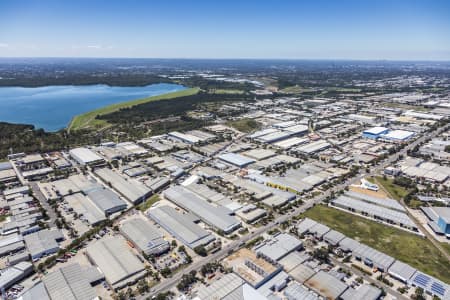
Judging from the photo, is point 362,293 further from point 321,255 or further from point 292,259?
point 292,259

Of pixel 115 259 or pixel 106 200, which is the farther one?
pixel 106 200

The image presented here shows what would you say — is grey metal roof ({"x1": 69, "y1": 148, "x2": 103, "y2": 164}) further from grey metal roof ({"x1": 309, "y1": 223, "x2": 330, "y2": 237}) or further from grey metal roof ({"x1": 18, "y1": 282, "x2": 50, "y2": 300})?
grey metal roof ({"x1": 309, "y1": 223, "x2": 330, "y2": 237})

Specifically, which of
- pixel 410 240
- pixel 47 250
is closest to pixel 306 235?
pixel 410 240

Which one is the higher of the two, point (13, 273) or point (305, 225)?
point (13, 273)

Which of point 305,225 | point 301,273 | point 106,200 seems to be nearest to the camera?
point 301,273

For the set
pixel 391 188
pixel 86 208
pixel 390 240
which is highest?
pixel 86 208

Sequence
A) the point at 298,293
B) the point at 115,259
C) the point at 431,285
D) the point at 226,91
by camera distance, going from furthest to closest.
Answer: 1. the point at 226,91
2. the point at 115,259
3. the point at 431,285
4. the point at 298,293

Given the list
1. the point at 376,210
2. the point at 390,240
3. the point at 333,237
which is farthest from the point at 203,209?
the point at 376,210
